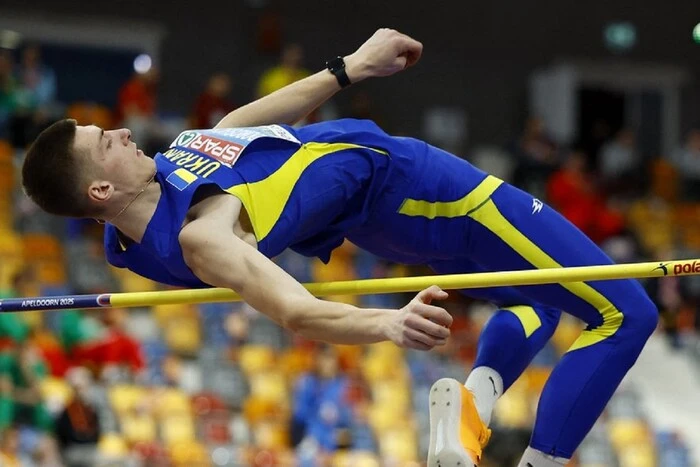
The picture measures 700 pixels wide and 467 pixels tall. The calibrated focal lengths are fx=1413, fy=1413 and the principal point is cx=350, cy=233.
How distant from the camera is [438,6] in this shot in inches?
671

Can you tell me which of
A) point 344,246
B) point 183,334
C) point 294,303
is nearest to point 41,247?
point 183,334

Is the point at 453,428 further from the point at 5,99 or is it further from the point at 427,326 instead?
the point at 5,99

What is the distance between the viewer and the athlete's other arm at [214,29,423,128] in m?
4.87

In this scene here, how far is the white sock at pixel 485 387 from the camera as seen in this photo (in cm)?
468

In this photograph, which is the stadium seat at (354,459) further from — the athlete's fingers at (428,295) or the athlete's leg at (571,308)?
the athlete's fingers at (428,295)

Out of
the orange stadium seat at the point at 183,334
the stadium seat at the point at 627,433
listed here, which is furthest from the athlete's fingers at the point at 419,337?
the stadium seat at the point at 627,433

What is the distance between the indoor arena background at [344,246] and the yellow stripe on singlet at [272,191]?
4317 millimetres

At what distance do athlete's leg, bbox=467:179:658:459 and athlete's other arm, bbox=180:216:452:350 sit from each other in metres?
0.82

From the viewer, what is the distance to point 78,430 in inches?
352

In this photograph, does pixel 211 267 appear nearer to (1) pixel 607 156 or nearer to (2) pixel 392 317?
Result: (2) pixel 392 317

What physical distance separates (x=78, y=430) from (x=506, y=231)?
16.5ft

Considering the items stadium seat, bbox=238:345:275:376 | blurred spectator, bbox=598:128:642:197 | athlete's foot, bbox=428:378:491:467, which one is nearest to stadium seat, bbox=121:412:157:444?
stadium seat, bbox=238:345:275:376

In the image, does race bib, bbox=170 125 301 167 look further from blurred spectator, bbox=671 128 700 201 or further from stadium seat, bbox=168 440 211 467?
blurred spectator, bbox=671 128 700 201

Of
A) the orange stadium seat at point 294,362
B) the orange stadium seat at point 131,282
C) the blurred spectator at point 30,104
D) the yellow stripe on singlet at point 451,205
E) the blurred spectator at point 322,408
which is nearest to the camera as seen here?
the yellow stripe on singlet at point 451,205
